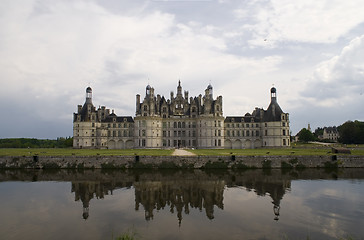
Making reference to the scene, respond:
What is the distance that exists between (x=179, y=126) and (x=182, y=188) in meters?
45.1

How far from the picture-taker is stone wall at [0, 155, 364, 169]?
35906 millimetres

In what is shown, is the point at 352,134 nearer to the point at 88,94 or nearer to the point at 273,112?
the point at 273,112

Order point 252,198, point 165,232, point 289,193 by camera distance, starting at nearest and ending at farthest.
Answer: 1. point 165,232
2. point 252,198
3. point 289,193

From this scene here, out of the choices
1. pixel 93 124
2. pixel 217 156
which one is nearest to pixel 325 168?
pixel 217 156

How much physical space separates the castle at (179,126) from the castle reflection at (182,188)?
3183 cm

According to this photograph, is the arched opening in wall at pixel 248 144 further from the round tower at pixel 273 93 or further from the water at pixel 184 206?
the water at pixel 184 206

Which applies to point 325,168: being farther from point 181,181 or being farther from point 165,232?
point 165,232

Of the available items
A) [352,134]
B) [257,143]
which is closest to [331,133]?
[352,134]

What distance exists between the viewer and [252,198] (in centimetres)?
2066

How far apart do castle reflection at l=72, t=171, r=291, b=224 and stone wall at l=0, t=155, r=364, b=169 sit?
3.10 meters

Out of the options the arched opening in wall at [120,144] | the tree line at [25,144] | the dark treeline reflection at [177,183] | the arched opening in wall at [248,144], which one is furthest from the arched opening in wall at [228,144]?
the tree line at [25,144]

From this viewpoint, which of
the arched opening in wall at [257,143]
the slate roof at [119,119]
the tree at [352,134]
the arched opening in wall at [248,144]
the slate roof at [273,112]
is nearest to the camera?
the slate roof at [273,112]

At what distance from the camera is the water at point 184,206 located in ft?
45.0

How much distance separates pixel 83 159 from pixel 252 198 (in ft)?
86.0
